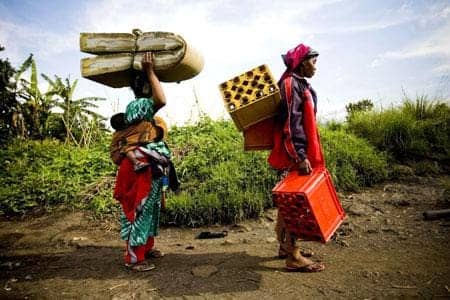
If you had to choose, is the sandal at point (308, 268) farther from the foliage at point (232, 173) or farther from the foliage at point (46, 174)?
the foliage at point (46, 174)

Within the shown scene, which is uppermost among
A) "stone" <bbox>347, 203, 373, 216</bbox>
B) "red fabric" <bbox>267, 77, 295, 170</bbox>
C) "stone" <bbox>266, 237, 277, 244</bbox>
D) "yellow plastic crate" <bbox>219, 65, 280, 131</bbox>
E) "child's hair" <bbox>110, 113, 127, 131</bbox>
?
"yellow plastic crate" <bbox>219, 65, 280, 131</bbox>

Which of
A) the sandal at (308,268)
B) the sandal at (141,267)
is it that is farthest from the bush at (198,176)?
the sandal at (308,268)

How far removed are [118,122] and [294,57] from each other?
1780mm

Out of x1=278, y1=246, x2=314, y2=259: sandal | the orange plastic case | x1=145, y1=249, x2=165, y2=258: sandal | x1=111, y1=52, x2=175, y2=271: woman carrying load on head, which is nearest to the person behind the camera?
the orange plastic case

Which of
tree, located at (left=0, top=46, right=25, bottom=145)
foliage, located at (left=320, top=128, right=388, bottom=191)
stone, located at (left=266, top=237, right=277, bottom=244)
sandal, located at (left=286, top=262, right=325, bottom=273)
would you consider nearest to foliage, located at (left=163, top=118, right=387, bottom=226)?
foliage, located at (left=320, top=128, right=388, bottom=191)

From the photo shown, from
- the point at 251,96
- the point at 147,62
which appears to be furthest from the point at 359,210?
the point at 147,62

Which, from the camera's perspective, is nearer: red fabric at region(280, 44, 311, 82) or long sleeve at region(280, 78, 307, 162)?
long sleeve at region(280, 78, 307, 162)

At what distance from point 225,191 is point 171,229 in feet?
3.00

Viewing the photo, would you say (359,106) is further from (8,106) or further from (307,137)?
(8,106)

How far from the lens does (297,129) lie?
292cm

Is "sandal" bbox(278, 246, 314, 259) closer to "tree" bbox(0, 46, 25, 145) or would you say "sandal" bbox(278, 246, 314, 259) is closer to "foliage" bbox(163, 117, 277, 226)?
"foliage" bbox(163, 117, 277, 226)

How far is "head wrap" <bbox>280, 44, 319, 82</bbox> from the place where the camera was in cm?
305

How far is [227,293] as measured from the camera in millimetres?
2750

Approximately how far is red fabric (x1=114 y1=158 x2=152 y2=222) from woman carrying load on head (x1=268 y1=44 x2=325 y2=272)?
1.20 meters
